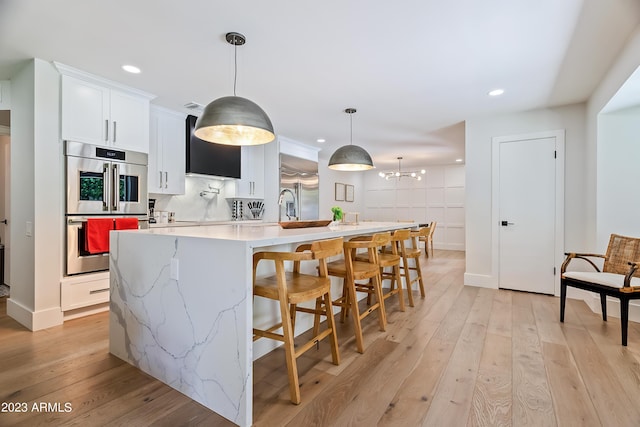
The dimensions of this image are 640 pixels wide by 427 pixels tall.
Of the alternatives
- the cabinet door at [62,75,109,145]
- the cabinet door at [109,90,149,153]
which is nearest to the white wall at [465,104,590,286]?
the cabinet door at [109,90,149,153]

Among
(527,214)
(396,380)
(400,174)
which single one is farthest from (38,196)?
(400,174)

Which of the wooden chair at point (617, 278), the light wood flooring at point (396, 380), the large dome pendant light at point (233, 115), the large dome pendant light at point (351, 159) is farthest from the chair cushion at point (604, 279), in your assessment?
the large dome pendant light at point (233, 115)

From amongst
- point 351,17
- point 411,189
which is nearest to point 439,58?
point 351,17

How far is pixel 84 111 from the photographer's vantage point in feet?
9.99

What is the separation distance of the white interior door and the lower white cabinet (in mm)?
4821

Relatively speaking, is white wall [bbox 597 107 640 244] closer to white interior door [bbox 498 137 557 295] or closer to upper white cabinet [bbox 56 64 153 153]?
white interior door [bbox 498 137 557 295]

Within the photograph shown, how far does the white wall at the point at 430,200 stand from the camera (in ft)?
27.4

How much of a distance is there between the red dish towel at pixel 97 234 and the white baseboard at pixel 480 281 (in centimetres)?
450

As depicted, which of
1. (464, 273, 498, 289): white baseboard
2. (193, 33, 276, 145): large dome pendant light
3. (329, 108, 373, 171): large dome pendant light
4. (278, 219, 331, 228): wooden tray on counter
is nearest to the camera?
(193, 33, 276, 145): large dome pendant light

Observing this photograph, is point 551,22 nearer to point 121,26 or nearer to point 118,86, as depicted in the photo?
point 121,26

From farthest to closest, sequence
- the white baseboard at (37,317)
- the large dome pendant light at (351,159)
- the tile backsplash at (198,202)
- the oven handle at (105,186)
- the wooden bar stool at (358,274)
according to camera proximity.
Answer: the tile backsplash at (198,202)
the large dome pendant light at (351,159)
the oven handle at (105,186)
the white baseboard at (37,317)
the wooden bar stool at (358,274)

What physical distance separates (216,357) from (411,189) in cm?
823

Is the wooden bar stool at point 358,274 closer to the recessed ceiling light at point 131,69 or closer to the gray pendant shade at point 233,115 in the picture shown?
the gray pendant shade at point 233,115

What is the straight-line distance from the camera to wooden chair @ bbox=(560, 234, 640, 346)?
7.87 feet
